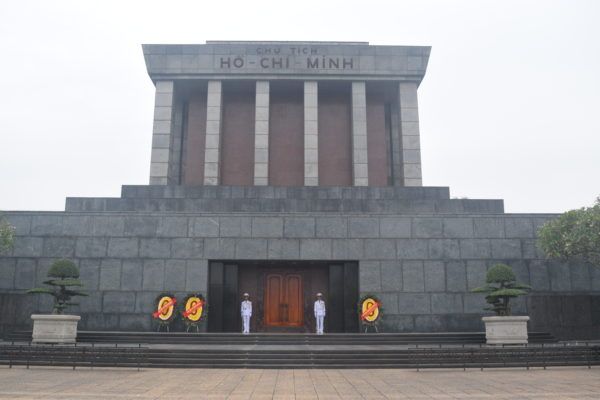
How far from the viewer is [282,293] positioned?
90.0 ft

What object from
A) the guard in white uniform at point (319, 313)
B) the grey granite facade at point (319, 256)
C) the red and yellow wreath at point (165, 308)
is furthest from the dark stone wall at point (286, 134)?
the red and yellow wreath at point (165, 308)

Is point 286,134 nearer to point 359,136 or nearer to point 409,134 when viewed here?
point 359,136

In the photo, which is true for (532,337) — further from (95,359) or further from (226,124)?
(226,124)

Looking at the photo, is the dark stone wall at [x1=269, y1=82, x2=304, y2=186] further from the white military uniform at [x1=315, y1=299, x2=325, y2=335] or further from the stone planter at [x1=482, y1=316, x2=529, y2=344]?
the stone planter at [x1=482, y1=316, x2=529, y2=344]

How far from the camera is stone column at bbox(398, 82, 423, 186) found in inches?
1374

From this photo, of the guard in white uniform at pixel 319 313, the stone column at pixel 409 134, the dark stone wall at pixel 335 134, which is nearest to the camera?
the guard in white uniform at pixel 319 313

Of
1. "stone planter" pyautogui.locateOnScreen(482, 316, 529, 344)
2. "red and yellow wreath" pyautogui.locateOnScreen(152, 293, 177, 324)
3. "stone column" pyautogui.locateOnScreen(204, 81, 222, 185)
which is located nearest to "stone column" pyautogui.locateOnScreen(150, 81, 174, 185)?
"stone column" pyautogui.locateOnScreen(204, 81, 222, 185)

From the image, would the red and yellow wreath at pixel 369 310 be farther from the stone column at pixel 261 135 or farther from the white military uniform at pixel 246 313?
the stone column at pixel 261 135

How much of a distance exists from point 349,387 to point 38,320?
14178 mm

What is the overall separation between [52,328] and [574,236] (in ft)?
72.5

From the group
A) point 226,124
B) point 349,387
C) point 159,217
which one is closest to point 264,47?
point 226,124

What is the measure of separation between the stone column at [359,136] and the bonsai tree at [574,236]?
1250 centimetres

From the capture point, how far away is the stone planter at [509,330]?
21.8 m

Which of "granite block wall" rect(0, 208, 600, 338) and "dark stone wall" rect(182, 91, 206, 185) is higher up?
"dark stone wall" rect(182, 91, 206, 185)
